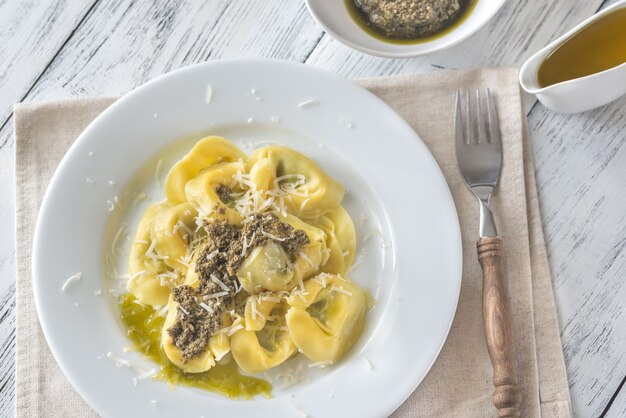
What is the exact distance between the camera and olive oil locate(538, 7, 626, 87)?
2.65m

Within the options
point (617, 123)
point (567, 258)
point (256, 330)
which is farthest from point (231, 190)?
point (617, 123)

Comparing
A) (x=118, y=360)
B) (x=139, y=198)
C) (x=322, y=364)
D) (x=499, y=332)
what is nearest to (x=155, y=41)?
(x=139, y=198)

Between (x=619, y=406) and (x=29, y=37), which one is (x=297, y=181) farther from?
(x=619, y=406)

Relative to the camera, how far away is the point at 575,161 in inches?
111

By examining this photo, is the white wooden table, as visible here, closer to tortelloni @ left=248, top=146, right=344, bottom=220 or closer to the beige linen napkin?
the beige linen napkin

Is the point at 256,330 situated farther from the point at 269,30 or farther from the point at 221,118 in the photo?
the point at 269,30

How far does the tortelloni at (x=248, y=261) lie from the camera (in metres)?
2.54

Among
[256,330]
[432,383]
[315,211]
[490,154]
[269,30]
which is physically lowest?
[432,383]

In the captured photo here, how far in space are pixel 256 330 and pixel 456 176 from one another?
34.9 inches

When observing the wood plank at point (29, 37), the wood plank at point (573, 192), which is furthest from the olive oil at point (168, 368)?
the wood plank at point (573, 192)

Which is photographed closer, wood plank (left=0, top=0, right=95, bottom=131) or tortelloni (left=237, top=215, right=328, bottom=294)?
tortelloni (left=237, top=215, right=328, bottom=294)

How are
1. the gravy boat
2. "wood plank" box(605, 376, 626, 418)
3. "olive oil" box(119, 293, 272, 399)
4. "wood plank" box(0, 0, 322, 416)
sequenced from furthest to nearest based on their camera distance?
"wood plank" box(0, 0, 322, 416) < "wood plank" box(605, 376, 626, 418) < "olive oil" box(119, 293, 272, 399) < the gravy boat

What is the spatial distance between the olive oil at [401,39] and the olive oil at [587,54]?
1.05 ft

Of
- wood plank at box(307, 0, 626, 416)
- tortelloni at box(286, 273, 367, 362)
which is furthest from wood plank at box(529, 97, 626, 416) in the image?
tortelloni at box(286, 273, 367, 362)
